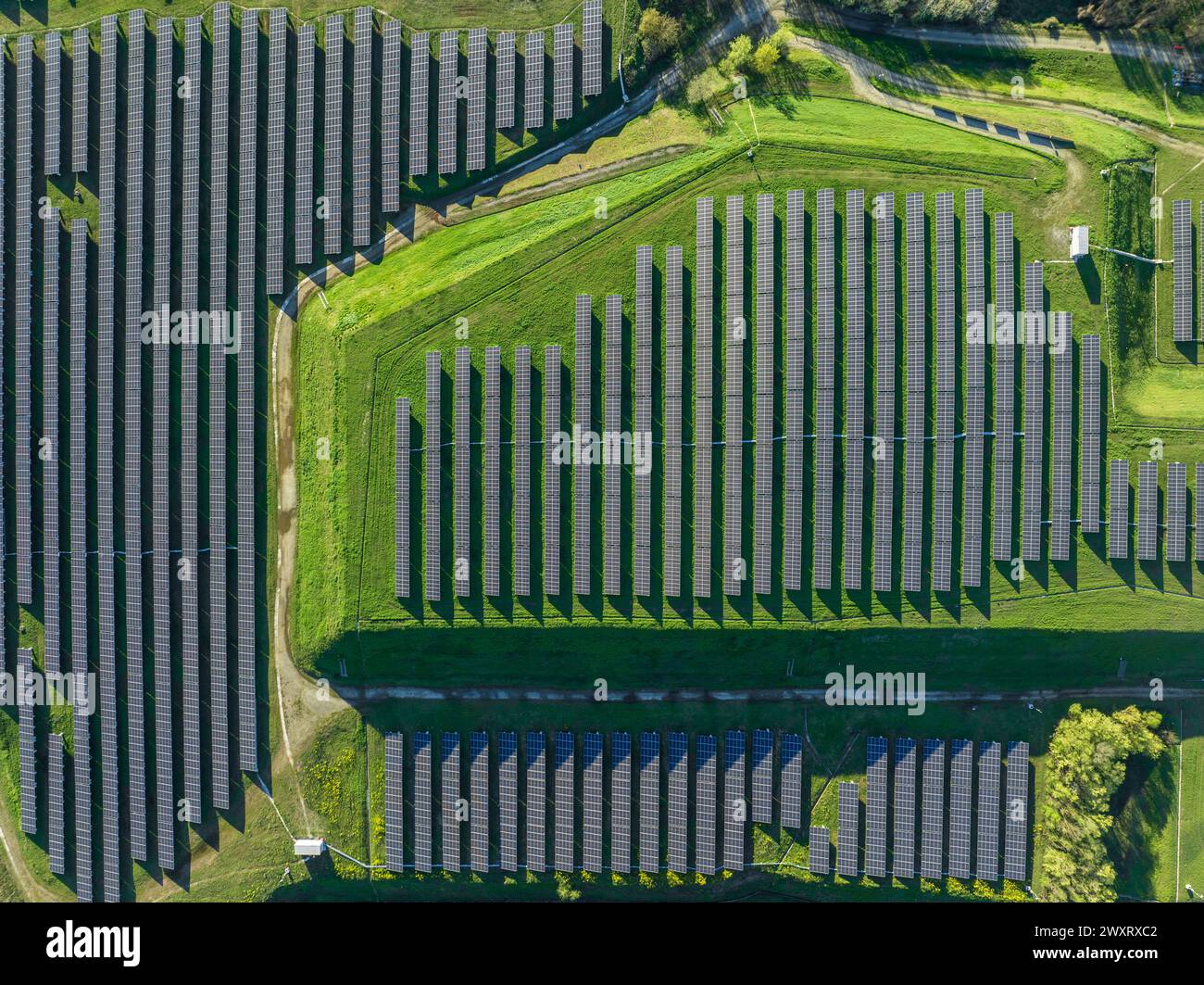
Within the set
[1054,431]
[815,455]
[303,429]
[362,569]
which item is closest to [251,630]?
[362,569]

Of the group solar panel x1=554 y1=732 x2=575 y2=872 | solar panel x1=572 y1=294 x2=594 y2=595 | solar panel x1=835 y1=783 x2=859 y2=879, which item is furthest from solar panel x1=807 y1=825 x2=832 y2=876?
solar panel x1=572 y1=294 x2=594 y2=595

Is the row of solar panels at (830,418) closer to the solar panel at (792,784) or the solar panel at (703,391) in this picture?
the solar panel at (703,391)

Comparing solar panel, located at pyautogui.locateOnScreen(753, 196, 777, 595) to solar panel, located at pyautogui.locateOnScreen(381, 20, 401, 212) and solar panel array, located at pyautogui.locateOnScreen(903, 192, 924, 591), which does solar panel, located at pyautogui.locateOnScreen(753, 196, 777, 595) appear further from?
solar panel, located at pyautogui.locateOnScreen(381, 20, 401, 212)

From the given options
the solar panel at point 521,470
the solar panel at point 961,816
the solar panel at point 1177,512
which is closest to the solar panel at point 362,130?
the solar panel at point 521,470

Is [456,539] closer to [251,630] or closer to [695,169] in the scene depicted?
[251,630]

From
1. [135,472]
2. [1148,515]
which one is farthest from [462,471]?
[1148,515]
